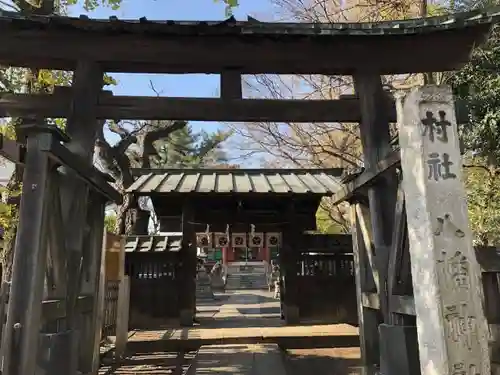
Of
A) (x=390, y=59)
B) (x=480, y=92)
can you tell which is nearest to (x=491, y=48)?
(x=480, y=92)

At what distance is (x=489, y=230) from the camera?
10.1 m

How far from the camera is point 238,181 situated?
40.8 feet

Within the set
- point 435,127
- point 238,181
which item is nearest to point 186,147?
point 238,181

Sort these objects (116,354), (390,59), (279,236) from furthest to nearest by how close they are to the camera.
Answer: (279,236)
(116,354)
(390,59)

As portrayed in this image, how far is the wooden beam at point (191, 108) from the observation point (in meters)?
5.21

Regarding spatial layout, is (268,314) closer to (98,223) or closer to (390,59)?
(98,223)

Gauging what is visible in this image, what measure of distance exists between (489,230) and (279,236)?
547 centimetres

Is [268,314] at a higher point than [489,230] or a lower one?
lower

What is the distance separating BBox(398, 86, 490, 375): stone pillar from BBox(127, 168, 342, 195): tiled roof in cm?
744

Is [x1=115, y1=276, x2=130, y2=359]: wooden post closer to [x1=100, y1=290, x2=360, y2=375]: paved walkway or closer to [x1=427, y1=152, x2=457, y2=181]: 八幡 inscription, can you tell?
[x1=100, y1=290, x2=360, y2=375]: paved walkway

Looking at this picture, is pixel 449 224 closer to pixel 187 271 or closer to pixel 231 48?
pixel 231 48

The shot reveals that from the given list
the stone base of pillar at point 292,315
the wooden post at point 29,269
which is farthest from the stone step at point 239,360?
the wooden post at point 29,269

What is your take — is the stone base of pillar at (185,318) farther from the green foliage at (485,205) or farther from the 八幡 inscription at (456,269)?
the 八幡 inscription at (456,269)

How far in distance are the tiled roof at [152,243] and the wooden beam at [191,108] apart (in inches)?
249
